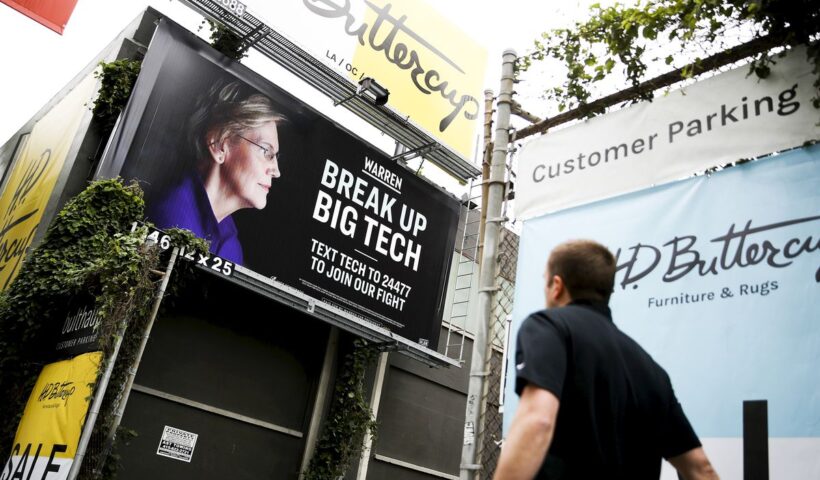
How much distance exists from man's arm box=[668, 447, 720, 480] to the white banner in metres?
2.03

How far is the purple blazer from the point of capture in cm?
941

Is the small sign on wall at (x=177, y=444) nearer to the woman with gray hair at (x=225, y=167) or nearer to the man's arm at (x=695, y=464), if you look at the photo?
the woman with gray hair at (x=225, y=167)

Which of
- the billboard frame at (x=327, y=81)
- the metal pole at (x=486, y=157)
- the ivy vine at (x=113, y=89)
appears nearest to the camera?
the metal pole at (x=486, y=157)

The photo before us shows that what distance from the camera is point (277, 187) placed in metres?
10.8

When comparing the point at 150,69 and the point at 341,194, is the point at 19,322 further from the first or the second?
the point at 341,194

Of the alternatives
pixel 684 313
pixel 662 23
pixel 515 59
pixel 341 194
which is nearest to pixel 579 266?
pixel 684 313

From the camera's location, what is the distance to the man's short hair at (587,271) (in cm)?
226

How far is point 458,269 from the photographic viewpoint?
14648mm

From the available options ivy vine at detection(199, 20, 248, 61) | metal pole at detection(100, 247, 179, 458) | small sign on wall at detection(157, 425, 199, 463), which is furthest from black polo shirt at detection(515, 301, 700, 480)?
ivy vine at detection(199, 20, 248, 61)

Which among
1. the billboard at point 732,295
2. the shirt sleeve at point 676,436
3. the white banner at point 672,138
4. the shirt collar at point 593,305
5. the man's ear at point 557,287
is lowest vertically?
the shirt sleeve at point 676,436

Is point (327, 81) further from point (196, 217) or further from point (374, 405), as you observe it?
point (374, 405)

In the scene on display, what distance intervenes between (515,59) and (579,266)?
3.09 meters

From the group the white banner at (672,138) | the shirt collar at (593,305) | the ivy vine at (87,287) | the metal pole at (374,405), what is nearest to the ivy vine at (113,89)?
the ivy vine at (87,287)

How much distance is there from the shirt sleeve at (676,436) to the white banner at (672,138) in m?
1.99
